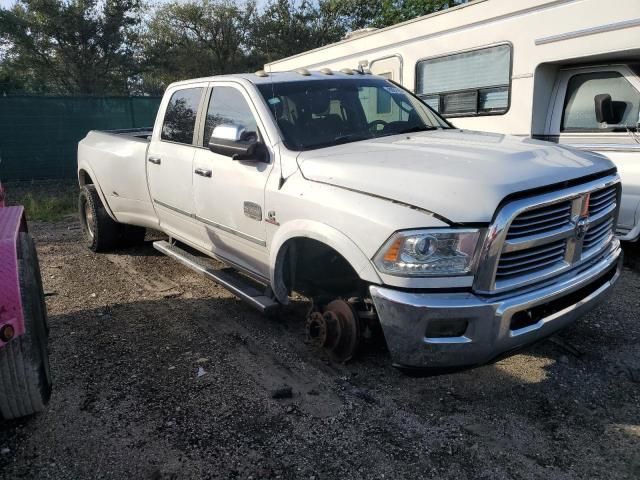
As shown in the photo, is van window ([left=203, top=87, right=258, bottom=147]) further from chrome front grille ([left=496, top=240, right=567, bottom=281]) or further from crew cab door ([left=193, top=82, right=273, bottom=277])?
chrome front grille ([left=496, top=240, right=567, bottom=281])

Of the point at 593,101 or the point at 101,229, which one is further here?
the point at 101,229

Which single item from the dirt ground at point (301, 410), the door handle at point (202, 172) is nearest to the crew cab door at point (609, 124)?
the dirt ground at point (301, 410)

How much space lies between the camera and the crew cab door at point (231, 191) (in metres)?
3.78

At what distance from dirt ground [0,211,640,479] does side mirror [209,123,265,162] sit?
1378 mm

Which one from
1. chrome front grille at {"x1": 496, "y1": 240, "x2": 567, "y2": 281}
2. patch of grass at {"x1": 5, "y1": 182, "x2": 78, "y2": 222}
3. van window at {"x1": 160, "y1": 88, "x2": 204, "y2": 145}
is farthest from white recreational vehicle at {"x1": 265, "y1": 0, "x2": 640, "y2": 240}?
patch of grass at {"x1": 5, "y1": 182, "x2": 78, "y2": 222}

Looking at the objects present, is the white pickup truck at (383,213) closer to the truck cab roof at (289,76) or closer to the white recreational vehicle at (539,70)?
the truck cab roof at (289,76)

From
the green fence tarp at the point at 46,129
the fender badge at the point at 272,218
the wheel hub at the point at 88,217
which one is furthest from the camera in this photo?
the green fence tarp at the point at 46,129

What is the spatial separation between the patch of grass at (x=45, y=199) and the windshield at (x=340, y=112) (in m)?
6.23

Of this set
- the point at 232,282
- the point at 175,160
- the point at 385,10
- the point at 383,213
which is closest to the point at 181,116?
the point at 175,160

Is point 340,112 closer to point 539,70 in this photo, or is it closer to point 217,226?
point 217,226

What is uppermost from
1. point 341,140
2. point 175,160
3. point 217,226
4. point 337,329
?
point 341,140

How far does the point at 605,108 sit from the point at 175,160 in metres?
4.20

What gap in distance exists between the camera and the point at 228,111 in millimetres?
4312

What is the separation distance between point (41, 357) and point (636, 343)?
12.5 ft
